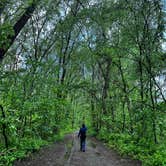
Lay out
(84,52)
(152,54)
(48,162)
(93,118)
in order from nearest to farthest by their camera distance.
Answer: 1. (48,162)
2. (152,54)
3. (84,52)
4. (93,118)

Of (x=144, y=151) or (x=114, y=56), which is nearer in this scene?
(x=144, y=151)

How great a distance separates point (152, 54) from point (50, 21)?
1018 centimetres

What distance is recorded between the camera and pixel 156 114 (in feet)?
44.5

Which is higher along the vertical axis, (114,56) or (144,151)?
(114,56)

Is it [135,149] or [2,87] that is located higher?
[2,87]

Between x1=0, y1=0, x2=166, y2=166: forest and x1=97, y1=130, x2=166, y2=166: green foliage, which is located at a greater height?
x1=0, y1=0, x2=166, y2=166: forest

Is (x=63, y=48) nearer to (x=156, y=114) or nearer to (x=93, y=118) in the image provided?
(x=93, y=118)

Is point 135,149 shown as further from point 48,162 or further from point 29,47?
point 29,47

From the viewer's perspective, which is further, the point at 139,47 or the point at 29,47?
the point at 29,47

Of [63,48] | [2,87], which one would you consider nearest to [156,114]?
[2,87]

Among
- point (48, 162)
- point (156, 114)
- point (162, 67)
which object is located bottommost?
point (48, 162)

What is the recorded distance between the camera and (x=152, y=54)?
14.9 meters

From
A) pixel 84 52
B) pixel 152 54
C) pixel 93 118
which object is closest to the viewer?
pixel 152 54

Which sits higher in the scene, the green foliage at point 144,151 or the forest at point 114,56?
the forest at point 114,56
